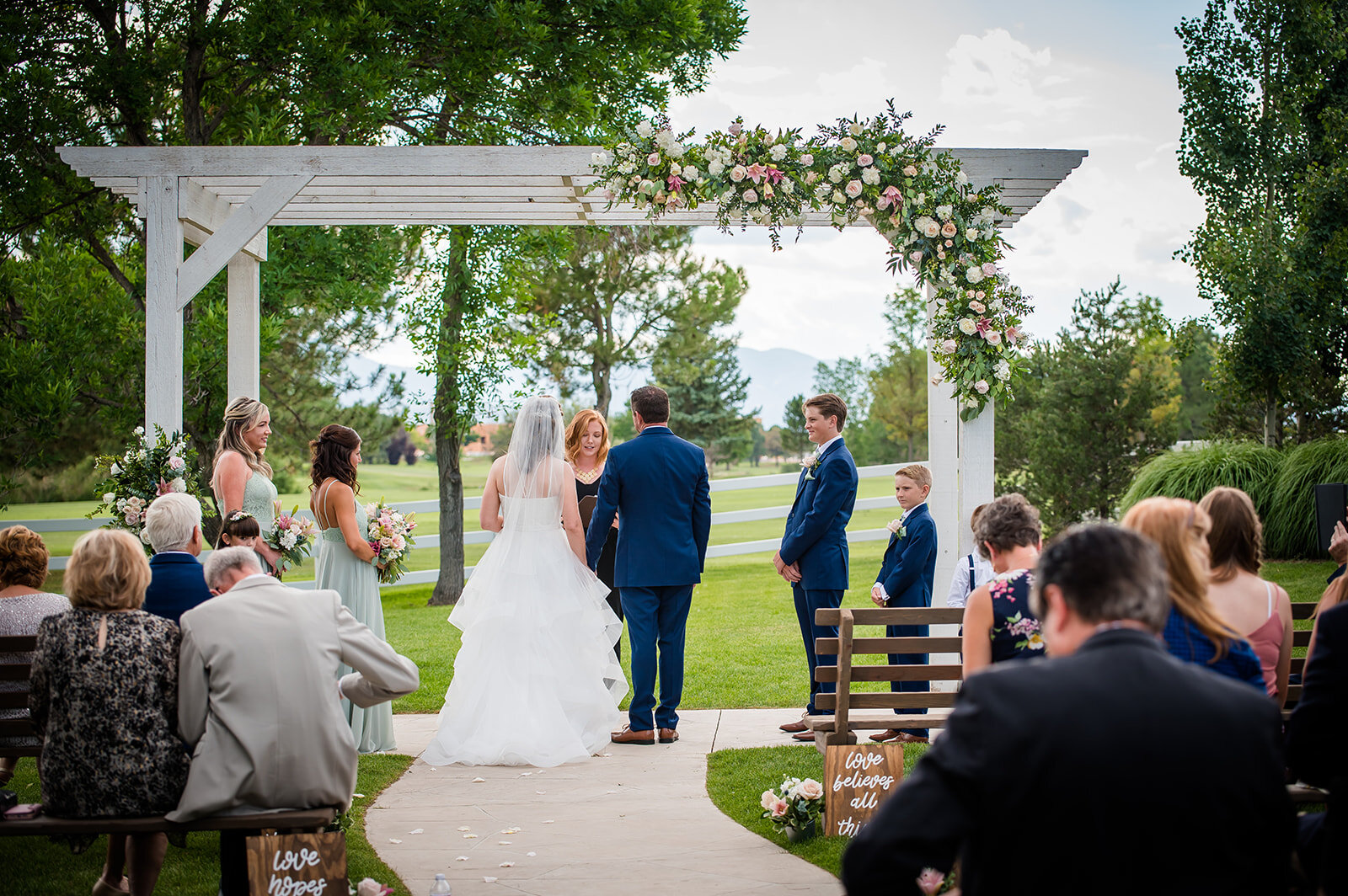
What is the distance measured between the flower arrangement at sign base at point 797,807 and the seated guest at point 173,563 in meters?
2.44

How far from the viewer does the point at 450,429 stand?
14.1 m

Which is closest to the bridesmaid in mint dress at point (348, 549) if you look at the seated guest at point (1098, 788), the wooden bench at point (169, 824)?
the wooden bench at point (169, 824)

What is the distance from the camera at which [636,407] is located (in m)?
6.21

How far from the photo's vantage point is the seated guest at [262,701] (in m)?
3.31

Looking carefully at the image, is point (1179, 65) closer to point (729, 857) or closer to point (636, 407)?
point (636, 407)

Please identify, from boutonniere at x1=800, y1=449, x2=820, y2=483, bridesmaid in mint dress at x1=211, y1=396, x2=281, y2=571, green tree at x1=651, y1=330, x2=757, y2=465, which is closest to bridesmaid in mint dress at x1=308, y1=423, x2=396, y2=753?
bridesmaid in mint dress at x1=211, y1=396, x2=281, y2=571

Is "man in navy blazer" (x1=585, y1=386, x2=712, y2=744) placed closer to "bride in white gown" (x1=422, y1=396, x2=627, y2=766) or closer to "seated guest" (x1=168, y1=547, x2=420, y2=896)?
"bride in white gown" (x1=422, y1=396, x2=627, y2=766)

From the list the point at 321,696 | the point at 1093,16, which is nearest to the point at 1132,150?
the point at 1093,16

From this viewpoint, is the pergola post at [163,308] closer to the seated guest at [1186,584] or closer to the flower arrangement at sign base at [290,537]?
the flower arrangement at sign base at [290,537]

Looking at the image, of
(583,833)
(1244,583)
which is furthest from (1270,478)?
(583,833)

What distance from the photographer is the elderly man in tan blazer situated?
3.31 m

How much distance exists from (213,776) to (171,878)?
3.64 ft

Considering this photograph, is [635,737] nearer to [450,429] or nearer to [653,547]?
[653,547]

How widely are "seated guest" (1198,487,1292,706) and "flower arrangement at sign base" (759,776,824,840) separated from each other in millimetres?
1784
